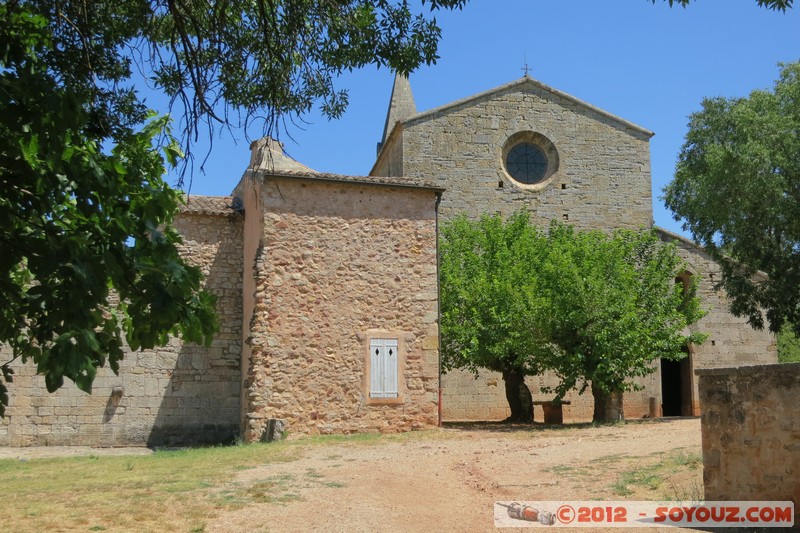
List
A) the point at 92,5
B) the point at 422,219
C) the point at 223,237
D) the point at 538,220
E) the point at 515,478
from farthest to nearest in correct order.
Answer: the point at 538,220 < the point at 223,237 < the point at 422,219 < the point at 515,478 < the point at 92,5

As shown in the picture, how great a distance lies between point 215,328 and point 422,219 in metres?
11.3

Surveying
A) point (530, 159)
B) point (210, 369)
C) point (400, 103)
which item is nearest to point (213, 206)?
point (210, 369)

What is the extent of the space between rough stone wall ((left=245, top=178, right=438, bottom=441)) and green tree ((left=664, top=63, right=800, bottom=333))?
8570 mm

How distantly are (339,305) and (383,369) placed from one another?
1464 mm

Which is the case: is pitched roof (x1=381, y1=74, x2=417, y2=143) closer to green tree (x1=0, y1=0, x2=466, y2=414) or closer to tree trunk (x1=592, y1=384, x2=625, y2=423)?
tree trunk (x1=592, y1=384, x2=625, y2=423)

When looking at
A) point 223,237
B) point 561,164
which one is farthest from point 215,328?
point 561,164

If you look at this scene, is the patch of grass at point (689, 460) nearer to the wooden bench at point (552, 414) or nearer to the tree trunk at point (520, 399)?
the wooden bench at point (552, 414)

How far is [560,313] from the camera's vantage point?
634 inches

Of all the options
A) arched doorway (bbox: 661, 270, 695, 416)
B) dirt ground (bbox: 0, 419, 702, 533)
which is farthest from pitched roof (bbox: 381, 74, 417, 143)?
dirt ground (bbox: 0, 419, 702, 533)

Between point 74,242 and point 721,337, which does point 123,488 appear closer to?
point 74,242

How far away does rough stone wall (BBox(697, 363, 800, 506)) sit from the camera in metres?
6.37

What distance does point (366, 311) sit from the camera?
15.2 metres

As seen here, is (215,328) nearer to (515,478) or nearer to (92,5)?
(92,5)

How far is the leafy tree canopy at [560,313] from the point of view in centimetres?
1605
